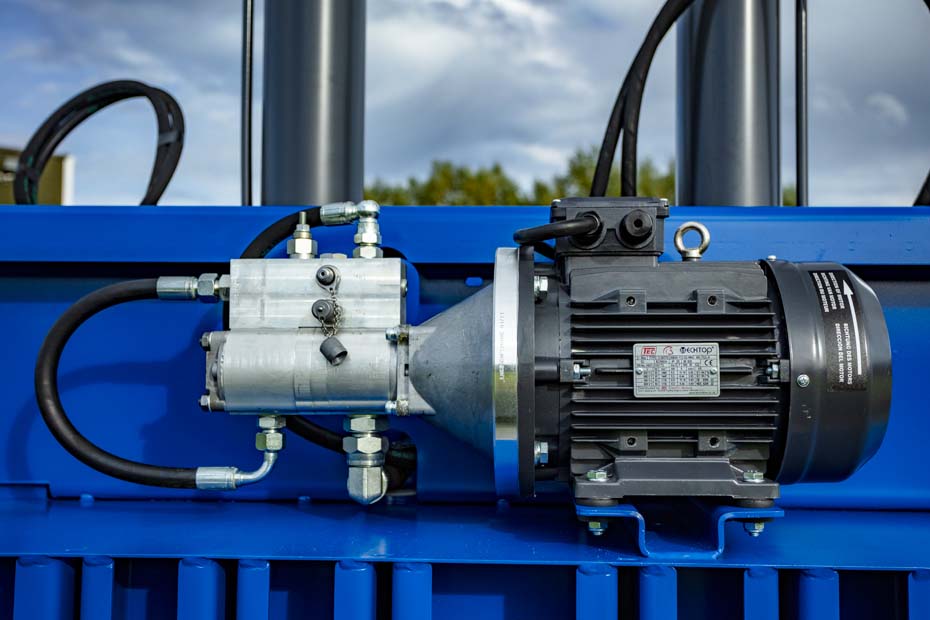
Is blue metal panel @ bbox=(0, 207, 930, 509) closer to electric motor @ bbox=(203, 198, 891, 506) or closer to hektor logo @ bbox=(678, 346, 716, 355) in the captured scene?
electric motor @ bbox=(203, 198, 891, 506)

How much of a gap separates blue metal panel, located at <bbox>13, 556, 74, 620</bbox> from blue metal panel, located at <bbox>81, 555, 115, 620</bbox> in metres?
0.03

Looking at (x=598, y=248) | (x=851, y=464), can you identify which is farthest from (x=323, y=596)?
(x=851, y=464)

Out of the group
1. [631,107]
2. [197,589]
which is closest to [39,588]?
[197,589]

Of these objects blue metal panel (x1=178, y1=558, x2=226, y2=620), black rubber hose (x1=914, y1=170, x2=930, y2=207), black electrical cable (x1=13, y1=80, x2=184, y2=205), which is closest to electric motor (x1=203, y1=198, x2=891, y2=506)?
blue metal panel (x1=178, y1=558, x2=226, y2=620)

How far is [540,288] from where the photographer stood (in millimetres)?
1025

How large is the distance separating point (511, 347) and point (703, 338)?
0.25 metres

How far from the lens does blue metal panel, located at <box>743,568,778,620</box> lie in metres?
0.92

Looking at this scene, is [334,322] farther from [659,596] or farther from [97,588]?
[659,596]

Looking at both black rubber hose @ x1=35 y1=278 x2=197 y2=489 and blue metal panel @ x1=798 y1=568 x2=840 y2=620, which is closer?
blue metal panel @ x1=798 y1=568 x2=840 y2=620

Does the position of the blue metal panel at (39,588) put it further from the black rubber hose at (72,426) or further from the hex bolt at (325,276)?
the hex bolt at (325,276)

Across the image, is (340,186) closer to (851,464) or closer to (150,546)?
(150,546)

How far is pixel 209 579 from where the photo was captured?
942 millimetres

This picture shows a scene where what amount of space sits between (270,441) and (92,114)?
102 centimetres

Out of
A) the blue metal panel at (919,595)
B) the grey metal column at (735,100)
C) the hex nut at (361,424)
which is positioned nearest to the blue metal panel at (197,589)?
the hex nut at (361,424)
